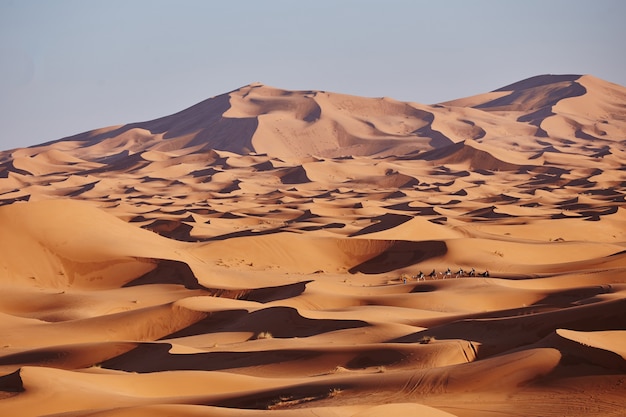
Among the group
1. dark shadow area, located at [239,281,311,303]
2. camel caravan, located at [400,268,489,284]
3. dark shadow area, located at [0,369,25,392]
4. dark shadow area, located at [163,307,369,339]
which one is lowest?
camel caravan, located at [400,268,489,284]

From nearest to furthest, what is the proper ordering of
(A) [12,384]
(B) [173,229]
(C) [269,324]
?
(A) [12,384] → (C) [269,324] → (B) [173,229]

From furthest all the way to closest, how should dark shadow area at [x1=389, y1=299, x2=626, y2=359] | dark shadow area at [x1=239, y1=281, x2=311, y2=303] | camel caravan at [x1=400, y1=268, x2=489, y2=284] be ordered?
1. camel caravan at [x1=400, y1=268, x2=489, y2=284]
2. dark shadow area at [x1=239, y1=281, x2=311, y2=303]
3. dark shadow area at [x1=389, y1=299, x2=626, y2=359]

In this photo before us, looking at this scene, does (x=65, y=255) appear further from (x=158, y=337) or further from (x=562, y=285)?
(x=562, y=285)

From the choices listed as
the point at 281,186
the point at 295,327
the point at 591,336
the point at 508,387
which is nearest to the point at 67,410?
the point at 508,387

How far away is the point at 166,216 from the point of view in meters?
39.1

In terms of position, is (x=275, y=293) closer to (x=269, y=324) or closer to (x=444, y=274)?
(x=269, y=324)

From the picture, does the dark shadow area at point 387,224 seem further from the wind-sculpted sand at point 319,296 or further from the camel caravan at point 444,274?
the camel caravan at point 444,274

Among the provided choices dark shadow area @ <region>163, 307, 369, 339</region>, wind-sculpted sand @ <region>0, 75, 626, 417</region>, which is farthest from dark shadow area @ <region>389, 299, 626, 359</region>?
dark shadow area @ <region>163, 307, 369, 339</region>

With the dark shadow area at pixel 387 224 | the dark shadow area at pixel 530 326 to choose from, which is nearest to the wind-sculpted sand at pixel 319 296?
the dark shadow area at pixel 530 326

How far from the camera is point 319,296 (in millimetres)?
19109

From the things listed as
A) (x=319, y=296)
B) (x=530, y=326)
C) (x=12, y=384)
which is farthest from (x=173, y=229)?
(x=12, y=384)

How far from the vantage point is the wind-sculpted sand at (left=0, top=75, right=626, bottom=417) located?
9602 mm

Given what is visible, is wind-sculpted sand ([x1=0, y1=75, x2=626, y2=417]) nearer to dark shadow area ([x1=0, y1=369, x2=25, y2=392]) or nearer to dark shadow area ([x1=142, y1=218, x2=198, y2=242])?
dark shadow area ([x1=0, y1=369, x2=25, y2=392])

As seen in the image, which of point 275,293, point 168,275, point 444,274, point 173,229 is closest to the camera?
point 275,293
